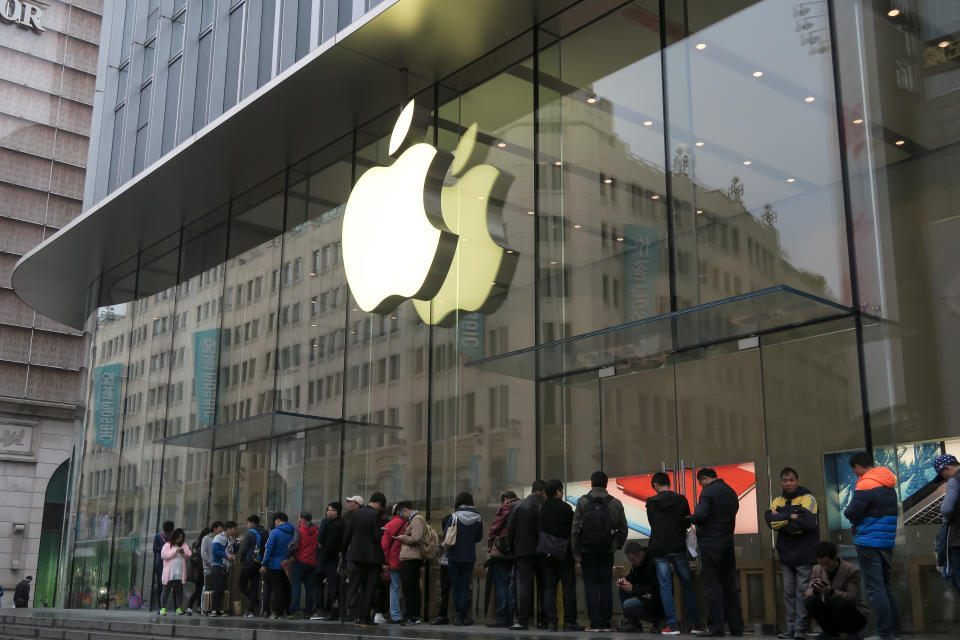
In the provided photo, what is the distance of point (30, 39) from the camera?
53.2 meters

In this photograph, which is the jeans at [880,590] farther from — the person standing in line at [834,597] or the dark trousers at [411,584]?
the dark trousers at [411,584]

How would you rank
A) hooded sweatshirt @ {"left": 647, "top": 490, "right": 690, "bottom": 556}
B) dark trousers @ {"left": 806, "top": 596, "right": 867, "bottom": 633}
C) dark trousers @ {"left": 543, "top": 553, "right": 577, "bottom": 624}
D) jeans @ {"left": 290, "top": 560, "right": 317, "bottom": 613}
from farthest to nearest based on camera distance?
jeans @ {"left": 290, "top": 560, "right": 317, "bottom": 613} < dark trousers @ {"left": 543, "top": 553, "right": 577, "bottom": 624} < hooded sweatshirt @ {"left": 647, "top": 490, "right": 690, "bottom": 556} < dark trousers @ {"left": 806, "top": 596, "right": 867, "bottom": 633}

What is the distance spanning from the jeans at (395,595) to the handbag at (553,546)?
10.8 ft

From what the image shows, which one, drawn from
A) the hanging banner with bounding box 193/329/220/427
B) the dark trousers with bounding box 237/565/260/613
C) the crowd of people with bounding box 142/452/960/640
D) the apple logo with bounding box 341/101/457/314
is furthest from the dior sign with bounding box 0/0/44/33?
the crowd of people with bounding box 142/452/960/640

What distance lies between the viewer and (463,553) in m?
14.4

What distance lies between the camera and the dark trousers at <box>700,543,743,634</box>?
11.3 meters

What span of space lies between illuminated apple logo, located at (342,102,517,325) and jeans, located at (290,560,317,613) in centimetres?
504

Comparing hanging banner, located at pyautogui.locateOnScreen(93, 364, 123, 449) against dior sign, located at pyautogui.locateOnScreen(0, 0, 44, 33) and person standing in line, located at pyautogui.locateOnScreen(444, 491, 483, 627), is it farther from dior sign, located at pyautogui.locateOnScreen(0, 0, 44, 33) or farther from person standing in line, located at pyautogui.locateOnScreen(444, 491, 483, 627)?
dior sign, located at pyautogui.locateOnScreen(0, 0, 44, 33)

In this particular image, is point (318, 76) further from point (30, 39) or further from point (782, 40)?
point (30, 39)

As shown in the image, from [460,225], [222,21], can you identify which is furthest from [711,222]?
[222,21]

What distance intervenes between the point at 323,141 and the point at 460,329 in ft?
23.2

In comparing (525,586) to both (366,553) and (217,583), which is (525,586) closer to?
(366,553)

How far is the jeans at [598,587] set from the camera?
12.2m

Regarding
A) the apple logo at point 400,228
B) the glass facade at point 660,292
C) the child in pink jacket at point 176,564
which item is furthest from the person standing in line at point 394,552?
the child in pink jacket at point 176,564
